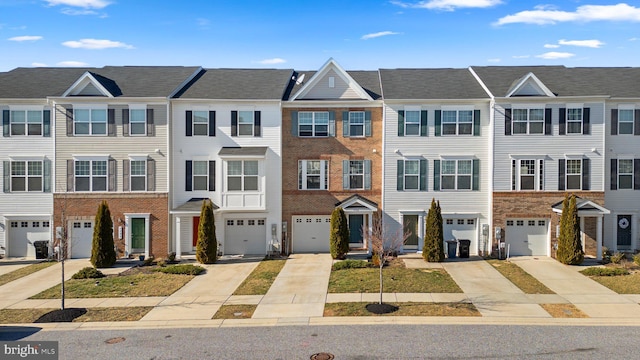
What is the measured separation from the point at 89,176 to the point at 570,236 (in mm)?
25800

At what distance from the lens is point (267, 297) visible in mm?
18672

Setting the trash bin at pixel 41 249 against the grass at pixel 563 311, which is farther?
the trash bin at pixel 41 249

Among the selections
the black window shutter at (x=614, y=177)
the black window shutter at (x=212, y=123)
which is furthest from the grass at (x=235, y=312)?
the black window shutter at (x=614, y=177)

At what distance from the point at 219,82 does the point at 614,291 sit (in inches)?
908

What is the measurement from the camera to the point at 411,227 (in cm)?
2714

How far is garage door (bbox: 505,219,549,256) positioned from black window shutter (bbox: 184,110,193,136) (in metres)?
18.6

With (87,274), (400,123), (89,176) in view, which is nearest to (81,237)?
(89,176)

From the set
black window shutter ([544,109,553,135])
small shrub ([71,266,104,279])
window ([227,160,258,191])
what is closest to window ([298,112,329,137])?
window ([227,160,258,191])

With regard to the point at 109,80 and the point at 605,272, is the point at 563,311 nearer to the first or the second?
the point at 605,272

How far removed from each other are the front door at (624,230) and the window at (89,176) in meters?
29.2

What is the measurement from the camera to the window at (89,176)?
86.3 feet

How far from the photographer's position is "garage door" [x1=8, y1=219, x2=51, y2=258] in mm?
26781

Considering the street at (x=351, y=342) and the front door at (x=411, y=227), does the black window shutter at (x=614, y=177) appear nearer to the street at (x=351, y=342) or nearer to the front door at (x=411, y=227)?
the front door at (x=411, y=227)

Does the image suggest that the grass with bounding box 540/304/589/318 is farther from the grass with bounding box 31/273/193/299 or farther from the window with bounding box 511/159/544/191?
the grass with bounding box 31/273/193/299
